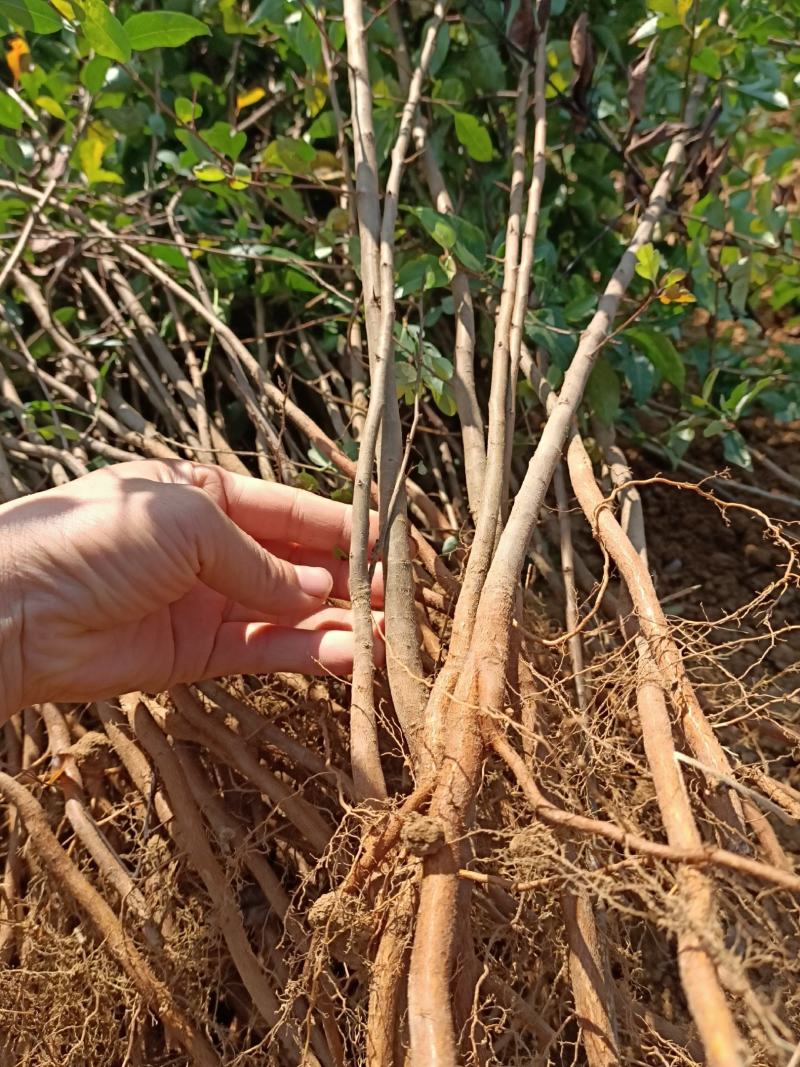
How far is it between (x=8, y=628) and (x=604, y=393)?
0.87 meters

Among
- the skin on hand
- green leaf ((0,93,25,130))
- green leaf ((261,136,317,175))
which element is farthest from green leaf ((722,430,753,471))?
green leaf ((0,93,25,130))

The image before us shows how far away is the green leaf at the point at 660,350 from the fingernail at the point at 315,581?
58 centimetres

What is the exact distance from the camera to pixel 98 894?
3.59 ft

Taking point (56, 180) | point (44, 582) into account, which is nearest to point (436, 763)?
point (44, 582)

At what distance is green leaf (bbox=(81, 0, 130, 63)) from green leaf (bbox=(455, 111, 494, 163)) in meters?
0.47

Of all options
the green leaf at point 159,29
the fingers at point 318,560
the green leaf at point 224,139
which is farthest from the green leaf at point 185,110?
the fingers at point 318,560

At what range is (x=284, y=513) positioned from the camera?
118cm

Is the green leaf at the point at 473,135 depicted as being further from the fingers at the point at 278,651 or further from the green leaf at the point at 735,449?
the fingers at the point at 278,651

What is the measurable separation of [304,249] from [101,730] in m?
0.82

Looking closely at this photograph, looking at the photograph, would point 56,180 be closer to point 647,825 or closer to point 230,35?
point 230,35

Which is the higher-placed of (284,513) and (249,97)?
(249,97)

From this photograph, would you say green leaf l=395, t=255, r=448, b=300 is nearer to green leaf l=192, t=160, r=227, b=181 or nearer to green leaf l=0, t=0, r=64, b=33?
green leaf l=192, t=160, r=227, b=181

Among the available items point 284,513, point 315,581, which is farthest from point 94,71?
point 315,581

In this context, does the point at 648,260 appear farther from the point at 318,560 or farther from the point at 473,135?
the point at 318,560
